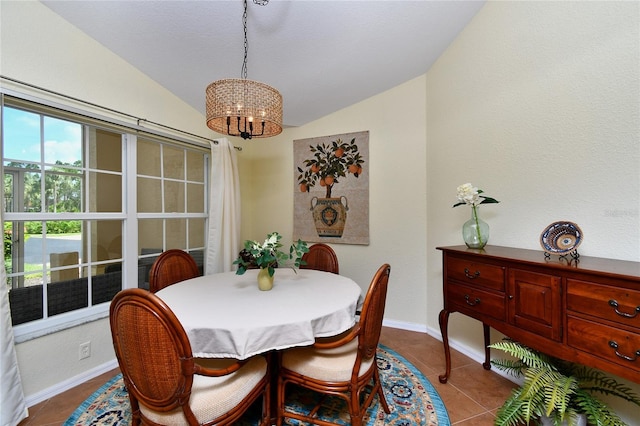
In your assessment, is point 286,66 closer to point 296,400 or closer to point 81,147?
point 81,147

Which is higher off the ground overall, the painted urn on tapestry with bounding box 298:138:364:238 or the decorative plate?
the painted urn on tapestry with bounding box 298:138:364:238

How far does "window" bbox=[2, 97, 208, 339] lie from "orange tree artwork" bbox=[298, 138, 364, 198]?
1440 millimetres

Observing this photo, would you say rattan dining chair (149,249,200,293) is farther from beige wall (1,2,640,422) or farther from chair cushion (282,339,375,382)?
chair cushion (282,339,375,382)

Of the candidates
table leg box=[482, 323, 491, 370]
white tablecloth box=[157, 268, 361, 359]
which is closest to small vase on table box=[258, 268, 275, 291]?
white tablecloth box=[157, 268, 361, 359]

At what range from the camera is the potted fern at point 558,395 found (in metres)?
A: 1.14

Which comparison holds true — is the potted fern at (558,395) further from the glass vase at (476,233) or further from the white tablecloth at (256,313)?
the white tablecloth at (256,313)

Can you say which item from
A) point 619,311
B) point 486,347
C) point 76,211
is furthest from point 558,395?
point 76,211

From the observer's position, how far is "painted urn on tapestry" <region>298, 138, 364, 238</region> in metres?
3.07

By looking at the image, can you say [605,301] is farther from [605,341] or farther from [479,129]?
[479,129]

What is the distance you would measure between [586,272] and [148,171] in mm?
3262

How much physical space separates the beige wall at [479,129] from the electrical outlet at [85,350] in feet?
0.22

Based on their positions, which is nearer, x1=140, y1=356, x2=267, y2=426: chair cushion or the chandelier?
x1=140, y1=356, x2=267, y2=426: chair cushion

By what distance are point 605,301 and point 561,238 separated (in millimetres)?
474

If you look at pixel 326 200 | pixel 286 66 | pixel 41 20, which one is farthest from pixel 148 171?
pixel 326 200
